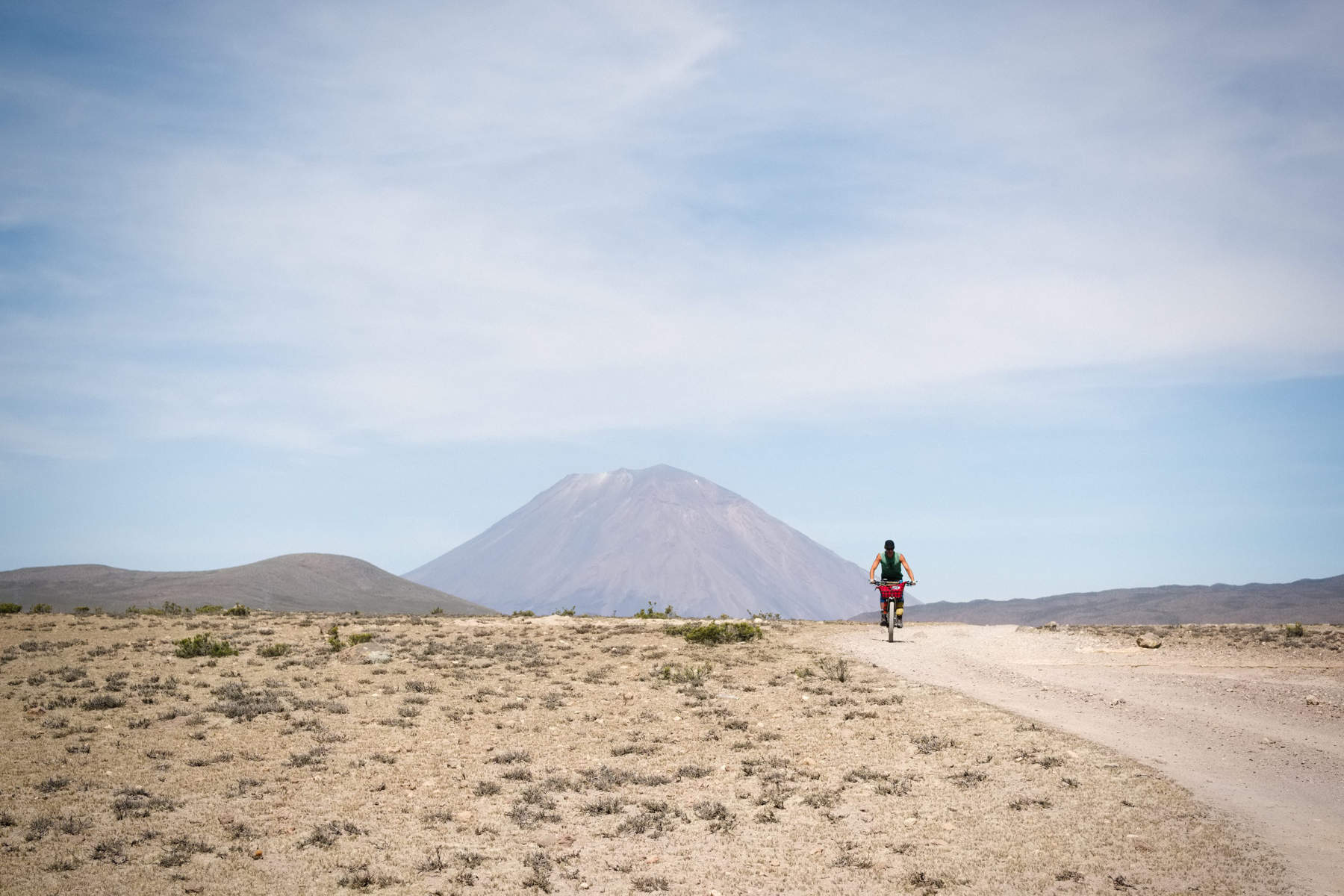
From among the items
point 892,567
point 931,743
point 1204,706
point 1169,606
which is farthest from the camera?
point 1169,606

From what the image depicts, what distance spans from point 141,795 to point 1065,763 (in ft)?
45.1

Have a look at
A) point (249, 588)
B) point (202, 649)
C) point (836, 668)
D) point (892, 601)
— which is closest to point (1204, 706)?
point (836, 668)

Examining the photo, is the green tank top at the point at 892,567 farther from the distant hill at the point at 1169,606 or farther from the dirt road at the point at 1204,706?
the distant hill at the point at 1169,606

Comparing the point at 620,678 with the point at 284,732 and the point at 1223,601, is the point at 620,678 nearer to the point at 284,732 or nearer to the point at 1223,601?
the point at 284,732

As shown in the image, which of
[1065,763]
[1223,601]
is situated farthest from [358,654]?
[1223,601]

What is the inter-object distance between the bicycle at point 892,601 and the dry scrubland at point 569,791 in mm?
4459

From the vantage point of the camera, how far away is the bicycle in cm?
2617

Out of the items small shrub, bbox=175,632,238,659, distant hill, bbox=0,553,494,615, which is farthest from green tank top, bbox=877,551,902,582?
distant hill, bbox=0,553,494,615

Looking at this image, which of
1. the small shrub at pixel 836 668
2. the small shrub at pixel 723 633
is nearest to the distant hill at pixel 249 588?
the small shrub at pixel 723 633

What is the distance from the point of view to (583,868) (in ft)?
32.7

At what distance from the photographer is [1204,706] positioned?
52.3 ft

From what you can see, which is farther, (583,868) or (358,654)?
(358,654)

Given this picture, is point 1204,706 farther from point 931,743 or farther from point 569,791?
point 569,791

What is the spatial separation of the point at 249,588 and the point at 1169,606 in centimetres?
15078
